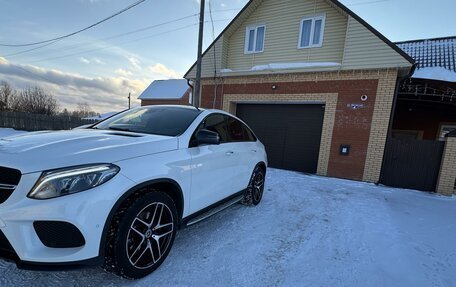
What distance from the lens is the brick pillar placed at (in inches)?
269

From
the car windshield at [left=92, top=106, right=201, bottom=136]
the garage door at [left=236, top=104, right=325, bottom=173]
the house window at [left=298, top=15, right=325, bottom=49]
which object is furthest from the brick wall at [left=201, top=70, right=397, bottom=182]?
the car windshield at [left=92, top=106, right=201, bottom=136]

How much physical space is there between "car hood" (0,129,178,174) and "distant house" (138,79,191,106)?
25.9 metres

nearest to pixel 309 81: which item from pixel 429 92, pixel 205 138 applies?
pixel 429 92

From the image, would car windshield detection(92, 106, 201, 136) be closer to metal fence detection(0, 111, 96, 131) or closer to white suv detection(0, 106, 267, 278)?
white suv detection(0, 106, 267, 278)

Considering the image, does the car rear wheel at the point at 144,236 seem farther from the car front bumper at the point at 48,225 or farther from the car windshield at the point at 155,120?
the car windshield at the point at 155,120

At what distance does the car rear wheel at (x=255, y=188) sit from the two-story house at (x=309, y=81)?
180 inches

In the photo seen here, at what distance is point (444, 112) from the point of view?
12.4 metres

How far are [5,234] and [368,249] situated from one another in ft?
12.5

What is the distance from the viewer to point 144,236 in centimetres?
224

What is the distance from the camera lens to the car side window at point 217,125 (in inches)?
126

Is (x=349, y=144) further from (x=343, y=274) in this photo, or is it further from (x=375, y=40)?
(x=343, y=274)

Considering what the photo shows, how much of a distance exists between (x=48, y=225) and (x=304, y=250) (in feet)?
8.94

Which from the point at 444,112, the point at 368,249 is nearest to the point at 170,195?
the point at 368,249

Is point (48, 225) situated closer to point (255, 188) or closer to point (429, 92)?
point (255, 188)
